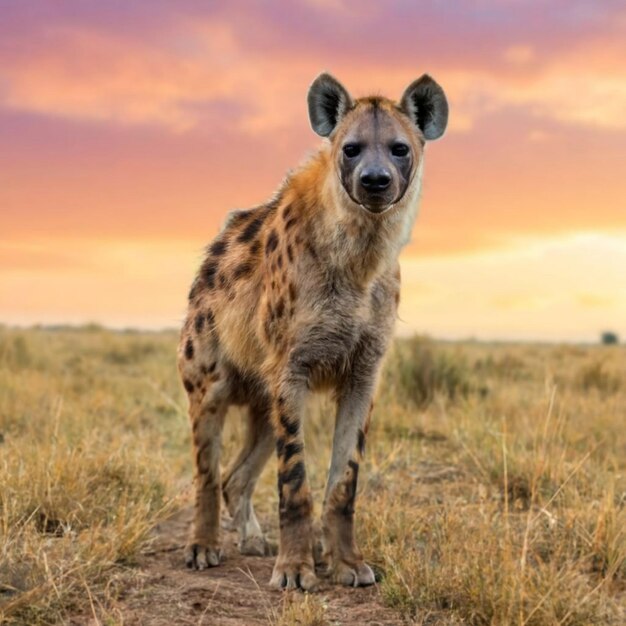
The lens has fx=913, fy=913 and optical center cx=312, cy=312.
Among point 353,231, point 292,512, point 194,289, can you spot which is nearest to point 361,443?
point 292,512

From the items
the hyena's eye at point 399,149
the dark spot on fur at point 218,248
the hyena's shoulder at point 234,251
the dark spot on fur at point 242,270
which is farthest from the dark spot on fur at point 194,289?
the hyena's eye at point 399,149

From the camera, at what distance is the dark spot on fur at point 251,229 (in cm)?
515

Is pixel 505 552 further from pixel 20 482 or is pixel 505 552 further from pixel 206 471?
pixel 20 482

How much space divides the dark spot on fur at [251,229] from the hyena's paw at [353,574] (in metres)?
1.87

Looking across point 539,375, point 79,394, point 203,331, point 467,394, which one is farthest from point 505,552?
point 539,375

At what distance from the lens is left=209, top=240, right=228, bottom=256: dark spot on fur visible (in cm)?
537

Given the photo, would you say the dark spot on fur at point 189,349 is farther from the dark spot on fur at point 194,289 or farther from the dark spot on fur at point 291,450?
the dark spot on fur at point 291,450

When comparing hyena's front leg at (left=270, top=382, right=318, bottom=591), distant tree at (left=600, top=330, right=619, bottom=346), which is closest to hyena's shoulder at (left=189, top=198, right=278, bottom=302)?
hyena's front leg at (left=270, top=382, right=318, bottom=591)

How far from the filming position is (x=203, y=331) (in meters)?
5.12

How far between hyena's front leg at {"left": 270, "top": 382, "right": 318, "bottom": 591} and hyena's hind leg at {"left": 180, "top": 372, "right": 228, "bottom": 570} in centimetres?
71

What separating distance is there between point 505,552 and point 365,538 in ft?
3.93

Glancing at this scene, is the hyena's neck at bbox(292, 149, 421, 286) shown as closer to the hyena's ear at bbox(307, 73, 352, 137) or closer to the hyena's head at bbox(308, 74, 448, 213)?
the hyena's head at bbox(308, 74, 448, 213)

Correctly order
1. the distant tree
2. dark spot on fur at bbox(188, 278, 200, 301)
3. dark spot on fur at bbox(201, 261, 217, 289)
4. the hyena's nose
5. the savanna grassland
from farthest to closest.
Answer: the distant tree, dark spot on fur at bbox(188, 278, 200, 301), dark spot on fur at bbox(201, 261, 217, 289), the hyena's nose, the savanna grassland

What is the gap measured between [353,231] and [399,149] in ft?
1.50
